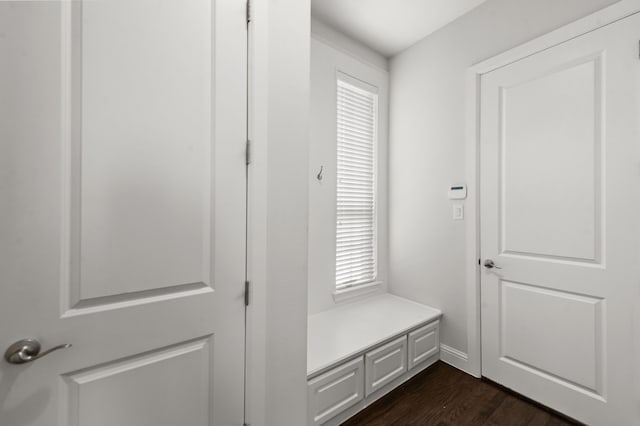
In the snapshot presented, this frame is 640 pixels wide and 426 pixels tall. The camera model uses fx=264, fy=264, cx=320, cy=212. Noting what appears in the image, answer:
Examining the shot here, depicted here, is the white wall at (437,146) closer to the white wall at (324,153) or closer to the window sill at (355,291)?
the window sill at (355,291)

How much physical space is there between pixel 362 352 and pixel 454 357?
1.01 meters

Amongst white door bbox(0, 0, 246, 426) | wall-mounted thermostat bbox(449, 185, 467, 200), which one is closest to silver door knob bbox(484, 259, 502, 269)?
wall-mounted thermostat bbox(449, 185, 467, 200)

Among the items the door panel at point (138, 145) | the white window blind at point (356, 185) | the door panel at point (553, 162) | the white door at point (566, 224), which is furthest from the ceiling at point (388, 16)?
the door panel at point (138, 145)

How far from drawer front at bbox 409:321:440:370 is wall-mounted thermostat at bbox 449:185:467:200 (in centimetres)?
107

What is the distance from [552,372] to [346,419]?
135cm

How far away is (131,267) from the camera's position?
3.04 ft

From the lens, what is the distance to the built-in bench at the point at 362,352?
1.54 m

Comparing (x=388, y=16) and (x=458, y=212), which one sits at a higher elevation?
(x=388, y=16)

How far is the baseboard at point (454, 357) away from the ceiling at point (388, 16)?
2749 mm

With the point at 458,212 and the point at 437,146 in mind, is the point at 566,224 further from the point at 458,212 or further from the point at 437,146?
the point at 437,146

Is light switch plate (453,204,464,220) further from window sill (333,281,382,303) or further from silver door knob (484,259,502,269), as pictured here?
window sill (333,281,382,303)

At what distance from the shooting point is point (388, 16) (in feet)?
7.08

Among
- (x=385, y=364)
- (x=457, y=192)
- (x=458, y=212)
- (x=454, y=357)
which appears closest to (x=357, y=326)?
(x=385, y=364)

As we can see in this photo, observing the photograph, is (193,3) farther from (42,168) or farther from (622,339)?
(622,339)
